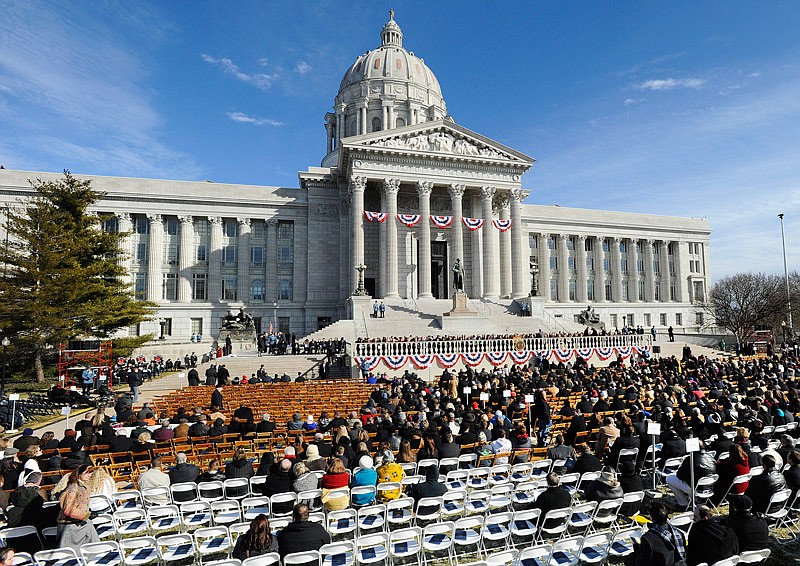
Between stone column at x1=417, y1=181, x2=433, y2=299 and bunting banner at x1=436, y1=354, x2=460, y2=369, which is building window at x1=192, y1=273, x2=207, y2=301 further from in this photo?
bunting banner at x1=436, y1=354, x2=460, y2=369

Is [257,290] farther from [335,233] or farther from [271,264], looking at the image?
[335,233]

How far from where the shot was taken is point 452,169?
1877 inches

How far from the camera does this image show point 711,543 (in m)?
5.25

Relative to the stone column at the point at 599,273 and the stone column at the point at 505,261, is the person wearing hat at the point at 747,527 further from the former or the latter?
the stone column at the point at 599,273

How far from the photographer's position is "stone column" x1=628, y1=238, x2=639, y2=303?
211ft

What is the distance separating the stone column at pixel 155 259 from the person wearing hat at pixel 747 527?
5182cm

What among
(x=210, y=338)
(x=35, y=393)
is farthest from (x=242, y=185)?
(x=35, y=393)

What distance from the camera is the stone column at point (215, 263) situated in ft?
164

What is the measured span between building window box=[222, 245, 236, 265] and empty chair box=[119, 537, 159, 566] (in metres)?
47.7

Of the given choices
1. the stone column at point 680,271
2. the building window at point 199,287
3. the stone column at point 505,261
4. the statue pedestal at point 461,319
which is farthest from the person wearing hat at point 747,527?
the stone column at point 680,271

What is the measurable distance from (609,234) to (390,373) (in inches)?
1934

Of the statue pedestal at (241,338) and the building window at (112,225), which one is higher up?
the building window at (112,225)

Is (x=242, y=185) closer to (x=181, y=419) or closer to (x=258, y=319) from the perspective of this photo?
(x=258, y=319)

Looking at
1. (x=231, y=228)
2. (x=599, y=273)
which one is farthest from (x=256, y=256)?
(x=599, y=273)
